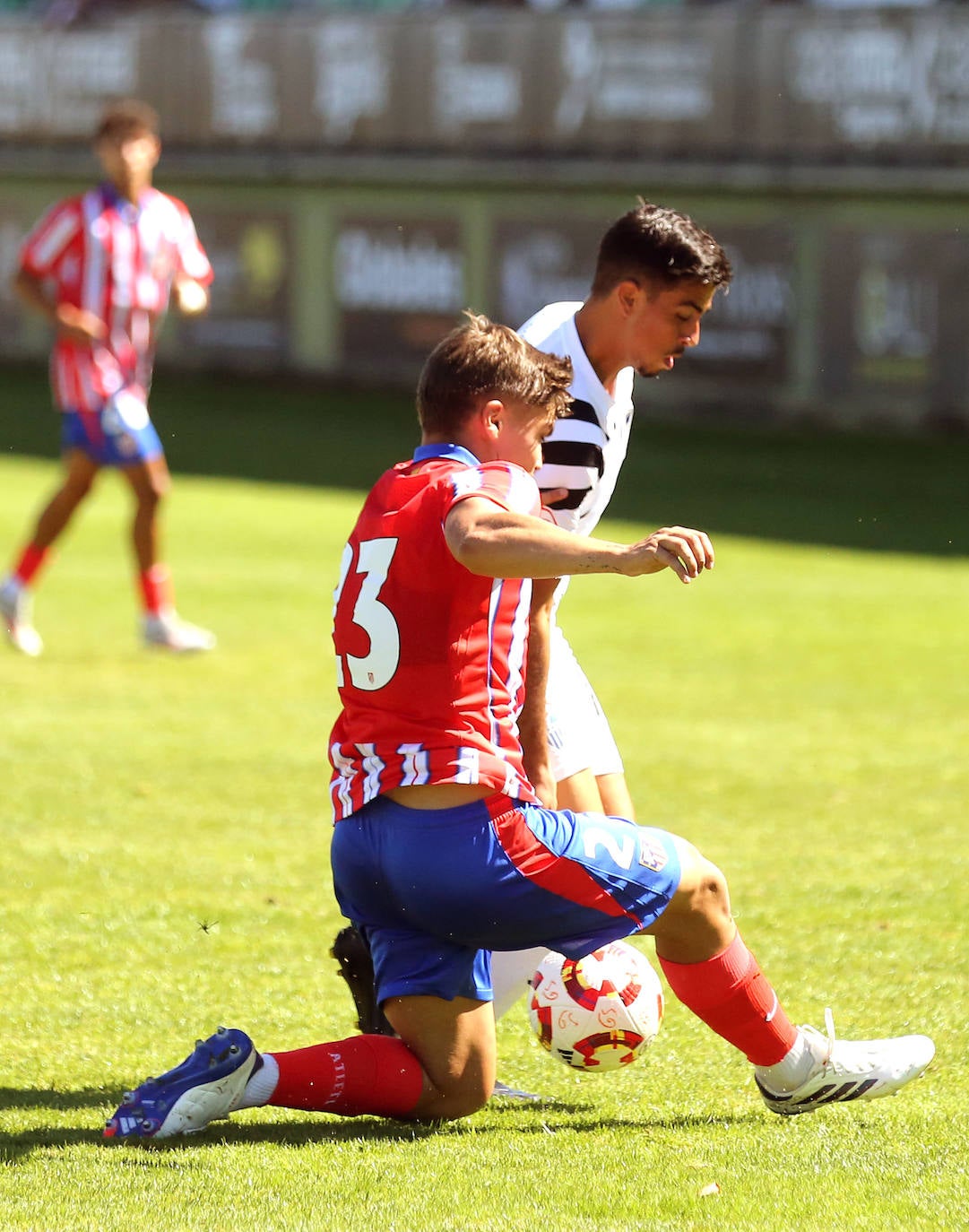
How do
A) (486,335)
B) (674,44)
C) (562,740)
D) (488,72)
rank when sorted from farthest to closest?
(488,72), (674,44), (562,740), (486,335)

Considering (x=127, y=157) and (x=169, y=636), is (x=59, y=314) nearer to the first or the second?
(x=127, y=157)

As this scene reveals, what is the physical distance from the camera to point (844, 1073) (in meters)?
4.11

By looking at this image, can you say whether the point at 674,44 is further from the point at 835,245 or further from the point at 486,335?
the point at 486,335

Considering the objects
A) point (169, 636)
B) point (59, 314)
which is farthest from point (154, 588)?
point (59, 314)

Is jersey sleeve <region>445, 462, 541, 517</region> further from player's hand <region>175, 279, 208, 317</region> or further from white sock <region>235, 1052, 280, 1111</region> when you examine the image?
player's hand <region>175, 279, 208, 317</region>

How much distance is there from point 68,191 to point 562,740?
2404 cm

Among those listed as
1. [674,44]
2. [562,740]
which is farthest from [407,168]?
[562,740]

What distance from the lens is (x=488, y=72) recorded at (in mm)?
22781

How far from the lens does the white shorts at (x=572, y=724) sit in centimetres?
462

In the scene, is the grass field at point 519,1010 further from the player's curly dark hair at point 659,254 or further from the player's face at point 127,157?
the player's face at point 127,157

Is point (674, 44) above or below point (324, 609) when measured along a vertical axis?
above

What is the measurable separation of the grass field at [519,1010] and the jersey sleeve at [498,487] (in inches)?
49.0

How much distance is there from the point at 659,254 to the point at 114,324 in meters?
6.58

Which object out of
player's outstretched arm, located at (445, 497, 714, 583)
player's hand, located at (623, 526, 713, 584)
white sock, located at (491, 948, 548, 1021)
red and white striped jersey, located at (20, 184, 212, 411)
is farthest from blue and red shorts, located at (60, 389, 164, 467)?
player's hand, located at (623, 526, 713, 584)
